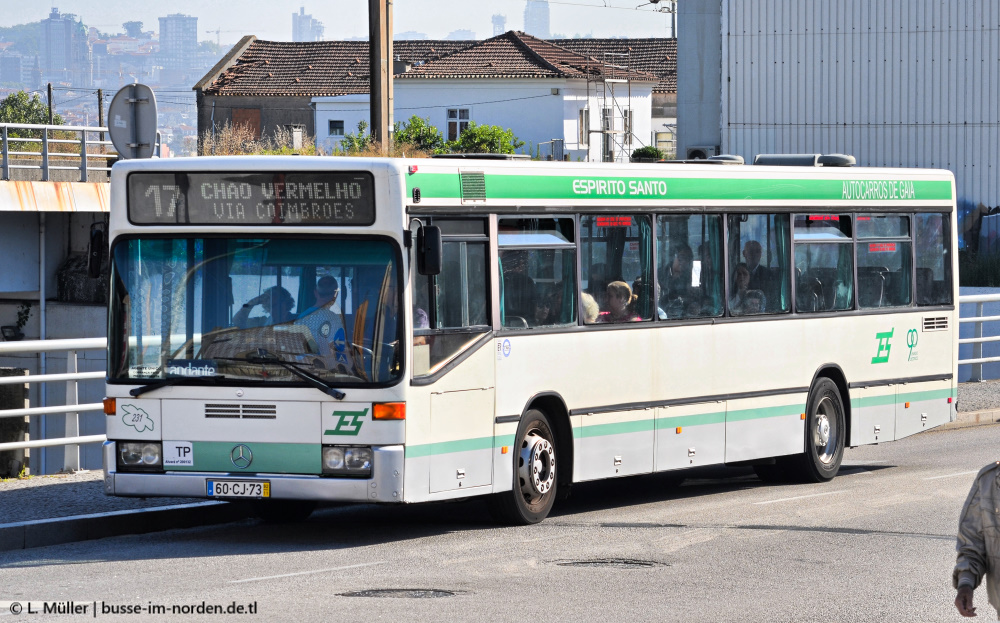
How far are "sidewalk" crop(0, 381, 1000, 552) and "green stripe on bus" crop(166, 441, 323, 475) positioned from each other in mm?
868

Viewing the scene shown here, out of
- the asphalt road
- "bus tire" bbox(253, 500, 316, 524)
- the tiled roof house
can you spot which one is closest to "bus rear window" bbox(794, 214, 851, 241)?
the asphalt road

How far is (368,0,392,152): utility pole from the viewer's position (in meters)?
24.8

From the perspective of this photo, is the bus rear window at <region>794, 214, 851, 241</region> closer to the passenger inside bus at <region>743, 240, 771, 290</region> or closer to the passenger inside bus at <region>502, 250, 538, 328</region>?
the passenger inside bus at <region>743, 240, 771, 290</region>

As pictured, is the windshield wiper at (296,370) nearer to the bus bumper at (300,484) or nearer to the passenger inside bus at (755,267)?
the bus bumper at (300,484)

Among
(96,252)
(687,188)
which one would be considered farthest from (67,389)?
(687,188)

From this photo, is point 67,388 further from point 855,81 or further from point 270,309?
point 855,81

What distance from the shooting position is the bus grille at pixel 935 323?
1579 cm

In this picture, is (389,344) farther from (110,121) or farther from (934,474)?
(934,474)

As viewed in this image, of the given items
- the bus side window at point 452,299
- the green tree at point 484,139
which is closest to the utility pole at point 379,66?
the bus side window at point 452,299

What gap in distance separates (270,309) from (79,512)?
226 centimetres

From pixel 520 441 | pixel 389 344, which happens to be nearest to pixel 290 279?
pixel 389 344

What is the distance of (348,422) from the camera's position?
10.2 m

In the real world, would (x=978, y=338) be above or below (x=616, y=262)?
below

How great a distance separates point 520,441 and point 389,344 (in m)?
1.54
